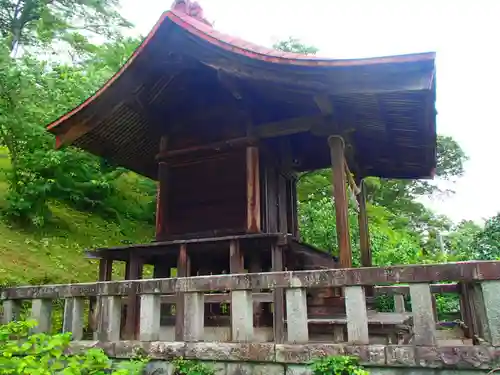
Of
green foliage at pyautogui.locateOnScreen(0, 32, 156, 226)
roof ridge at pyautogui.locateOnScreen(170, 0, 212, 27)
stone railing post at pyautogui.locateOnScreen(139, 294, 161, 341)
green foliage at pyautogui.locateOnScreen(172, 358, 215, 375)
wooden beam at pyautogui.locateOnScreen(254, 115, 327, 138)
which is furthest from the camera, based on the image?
green foliage at pyautogui.locateOnScreen(0, 32, 156, 226)

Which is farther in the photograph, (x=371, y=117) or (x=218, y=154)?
(x=218, y=154)

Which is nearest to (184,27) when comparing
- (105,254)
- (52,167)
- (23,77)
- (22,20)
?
(105,254)

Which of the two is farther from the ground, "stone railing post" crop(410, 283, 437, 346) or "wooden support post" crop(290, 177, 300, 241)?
"wooden support post" crop(290, 177, 300, 241)

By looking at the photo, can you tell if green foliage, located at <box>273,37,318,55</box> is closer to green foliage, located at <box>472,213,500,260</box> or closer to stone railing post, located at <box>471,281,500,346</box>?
green foliage, located at <box>472,213,500,260</box>

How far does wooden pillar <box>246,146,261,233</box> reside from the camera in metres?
7.77

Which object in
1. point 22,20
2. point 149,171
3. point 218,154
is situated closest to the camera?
point 218,154

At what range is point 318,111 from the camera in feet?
25.7

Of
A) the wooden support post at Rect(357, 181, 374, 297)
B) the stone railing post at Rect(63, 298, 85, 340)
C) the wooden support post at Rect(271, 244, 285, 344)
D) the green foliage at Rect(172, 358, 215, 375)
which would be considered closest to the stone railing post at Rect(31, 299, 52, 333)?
the stone railing post at Rect(63, 298, 85, 340)

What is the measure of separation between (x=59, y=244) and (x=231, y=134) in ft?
23.6

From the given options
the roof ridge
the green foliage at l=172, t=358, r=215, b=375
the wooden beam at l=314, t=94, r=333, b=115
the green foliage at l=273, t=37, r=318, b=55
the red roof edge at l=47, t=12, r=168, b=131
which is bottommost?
the green foliage at l=172, t=358, r=215, b=375

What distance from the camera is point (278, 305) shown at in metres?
6.04

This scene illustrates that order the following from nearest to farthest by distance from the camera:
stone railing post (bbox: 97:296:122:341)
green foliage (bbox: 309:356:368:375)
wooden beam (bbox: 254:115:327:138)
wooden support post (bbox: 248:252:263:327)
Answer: green foliage (bbox: 309:356:368:375), stone railing post (bbox: 97:296:122:341), wooden support post (bbox: 248:252:263:327), wooden beam (bbox: 254:115:327:138)

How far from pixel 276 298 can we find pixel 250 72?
140 inches

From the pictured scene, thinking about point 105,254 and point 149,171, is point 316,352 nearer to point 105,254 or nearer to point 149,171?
point 105,254
